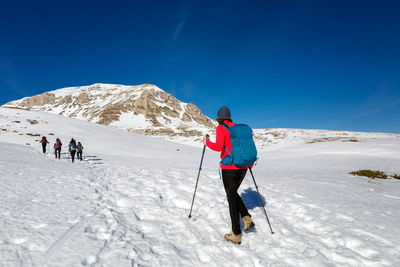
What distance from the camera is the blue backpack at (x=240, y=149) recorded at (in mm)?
4016

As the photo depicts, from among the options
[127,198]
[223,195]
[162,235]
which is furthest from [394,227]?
[127,198]

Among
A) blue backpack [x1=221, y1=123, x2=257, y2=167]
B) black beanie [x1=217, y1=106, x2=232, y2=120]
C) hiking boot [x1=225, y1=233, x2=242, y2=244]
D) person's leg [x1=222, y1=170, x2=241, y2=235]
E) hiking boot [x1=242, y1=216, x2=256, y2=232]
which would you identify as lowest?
hiking boot [x1=225, y1=233, x2=242, y2=244]

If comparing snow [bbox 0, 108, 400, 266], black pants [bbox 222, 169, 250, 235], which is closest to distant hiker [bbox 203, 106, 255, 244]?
black pants [bbox 222, 169, 250, 235]

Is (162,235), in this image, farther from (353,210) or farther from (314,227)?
(353,210)

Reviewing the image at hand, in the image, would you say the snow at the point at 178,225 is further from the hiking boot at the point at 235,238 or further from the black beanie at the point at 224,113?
the black beanie at the point at 224,113

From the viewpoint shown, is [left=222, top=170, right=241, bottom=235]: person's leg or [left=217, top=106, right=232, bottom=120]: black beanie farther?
[left=217, top=106, right=232, bottom=120]: black beanie

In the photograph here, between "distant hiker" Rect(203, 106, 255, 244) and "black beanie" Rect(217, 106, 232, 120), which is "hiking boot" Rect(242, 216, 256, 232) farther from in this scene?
"black beanie" Rect(217, 106, 232, 120)

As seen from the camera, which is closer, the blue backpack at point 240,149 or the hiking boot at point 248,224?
the blue backpack at point 240,149

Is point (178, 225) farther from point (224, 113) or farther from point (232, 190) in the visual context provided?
point (224, 113)

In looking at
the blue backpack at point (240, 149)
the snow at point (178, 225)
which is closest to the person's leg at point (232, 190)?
the blue backpack at point (240, 149)

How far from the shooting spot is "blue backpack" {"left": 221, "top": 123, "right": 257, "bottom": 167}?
13.2 feet

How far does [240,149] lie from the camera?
405 cm

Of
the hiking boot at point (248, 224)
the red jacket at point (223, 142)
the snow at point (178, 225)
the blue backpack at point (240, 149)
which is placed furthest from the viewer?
the hiking boot at point (248, 224)

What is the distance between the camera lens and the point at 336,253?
3.73 m
